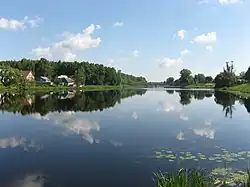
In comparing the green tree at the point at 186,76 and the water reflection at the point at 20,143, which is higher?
the green tree at the point at 186,76

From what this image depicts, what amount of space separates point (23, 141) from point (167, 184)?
12.3 metres

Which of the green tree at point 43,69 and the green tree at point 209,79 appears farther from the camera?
the green tree at point 209,79

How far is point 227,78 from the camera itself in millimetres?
100812

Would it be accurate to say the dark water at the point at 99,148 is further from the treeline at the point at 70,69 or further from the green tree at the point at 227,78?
the treeline at the point at 70,69

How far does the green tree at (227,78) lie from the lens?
100 m

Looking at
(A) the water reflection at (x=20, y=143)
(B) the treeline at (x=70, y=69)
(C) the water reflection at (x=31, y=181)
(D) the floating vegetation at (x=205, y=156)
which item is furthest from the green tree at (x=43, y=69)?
(C) the water reflection at (x=31, y=181)

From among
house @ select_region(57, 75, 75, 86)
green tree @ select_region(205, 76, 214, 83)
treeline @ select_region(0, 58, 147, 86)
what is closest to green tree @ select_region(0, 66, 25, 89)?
house @ select_region(57, 75, 75, 86)

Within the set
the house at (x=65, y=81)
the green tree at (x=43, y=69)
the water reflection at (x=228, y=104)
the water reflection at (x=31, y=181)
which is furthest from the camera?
the green tree at (x=43, y=69)

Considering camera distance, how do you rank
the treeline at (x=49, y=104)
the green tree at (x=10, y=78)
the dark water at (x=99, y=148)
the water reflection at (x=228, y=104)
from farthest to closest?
the green tree at (x=10, y=78)
the treeline at (x=49, y=104)
the water reflection at (x=228, y=104)
the dark water at (x=99, y=148)

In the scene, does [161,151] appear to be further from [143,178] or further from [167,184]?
[167,184]

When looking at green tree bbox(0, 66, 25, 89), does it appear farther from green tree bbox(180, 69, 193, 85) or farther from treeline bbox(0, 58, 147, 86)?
green tree bbox(180, 69, 193, 85)

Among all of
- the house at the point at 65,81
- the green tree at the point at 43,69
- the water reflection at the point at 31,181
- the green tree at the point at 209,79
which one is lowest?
the water reflection at the point at 31,181

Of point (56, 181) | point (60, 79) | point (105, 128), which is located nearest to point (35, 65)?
point (60, 79)

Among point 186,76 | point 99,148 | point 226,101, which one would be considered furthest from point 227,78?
point 99,148
